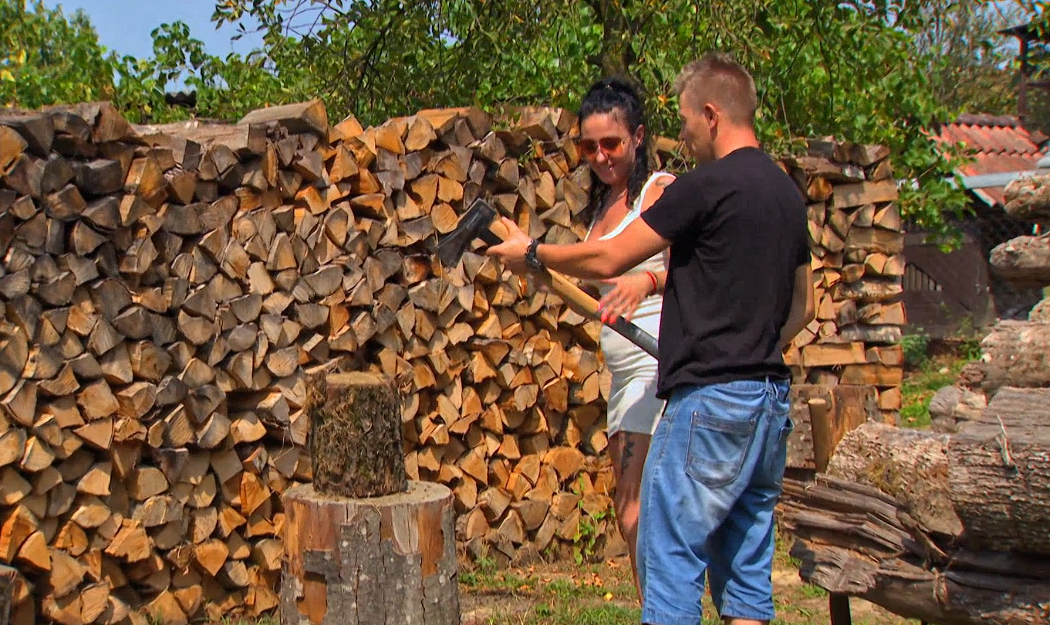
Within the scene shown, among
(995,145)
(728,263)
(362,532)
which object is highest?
(995,145)

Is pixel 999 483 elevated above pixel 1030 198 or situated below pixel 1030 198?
below

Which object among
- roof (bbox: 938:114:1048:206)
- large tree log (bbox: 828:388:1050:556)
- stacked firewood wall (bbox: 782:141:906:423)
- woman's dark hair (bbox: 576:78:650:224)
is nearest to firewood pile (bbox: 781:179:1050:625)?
large tree log (bbox: 828:388:1050:556)

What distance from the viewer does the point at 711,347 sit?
2.58 m

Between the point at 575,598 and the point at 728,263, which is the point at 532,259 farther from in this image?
the point at 575,598

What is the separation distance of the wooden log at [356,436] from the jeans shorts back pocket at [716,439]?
4.57ft

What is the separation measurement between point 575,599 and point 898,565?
1.99 m

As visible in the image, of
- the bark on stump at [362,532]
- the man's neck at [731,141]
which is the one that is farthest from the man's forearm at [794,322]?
the bark on stump at [362,532]

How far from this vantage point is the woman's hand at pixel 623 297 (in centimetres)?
291

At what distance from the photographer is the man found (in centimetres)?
256

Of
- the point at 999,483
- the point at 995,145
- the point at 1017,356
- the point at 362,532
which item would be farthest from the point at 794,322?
the point at 995,145

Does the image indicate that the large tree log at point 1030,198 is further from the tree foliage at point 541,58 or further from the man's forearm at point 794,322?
Answer: the tree foliage at point 541,58

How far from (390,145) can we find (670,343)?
2.35 metres

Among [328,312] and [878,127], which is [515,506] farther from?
[878,127]

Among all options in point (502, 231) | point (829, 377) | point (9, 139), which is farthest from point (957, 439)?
point (829, 377)
